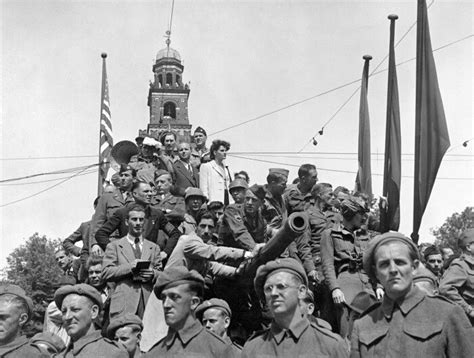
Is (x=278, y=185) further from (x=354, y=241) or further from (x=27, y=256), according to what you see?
(x=27, y=256)

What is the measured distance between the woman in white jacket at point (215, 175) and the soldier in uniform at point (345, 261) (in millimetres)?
3372

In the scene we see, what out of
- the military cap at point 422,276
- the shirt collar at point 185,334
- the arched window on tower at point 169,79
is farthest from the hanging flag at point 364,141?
the arched window on tower at point 169,79

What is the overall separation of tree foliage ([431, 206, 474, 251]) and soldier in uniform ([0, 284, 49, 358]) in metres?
47.9

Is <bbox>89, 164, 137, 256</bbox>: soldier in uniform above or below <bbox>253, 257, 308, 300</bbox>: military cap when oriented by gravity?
below

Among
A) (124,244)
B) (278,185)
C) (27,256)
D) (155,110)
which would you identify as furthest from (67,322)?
(155,110)

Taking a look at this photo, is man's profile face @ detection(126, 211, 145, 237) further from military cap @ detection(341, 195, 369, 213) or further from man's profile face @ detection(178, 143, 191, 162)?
man's profile face @ detection(178, 143, 191, 162)

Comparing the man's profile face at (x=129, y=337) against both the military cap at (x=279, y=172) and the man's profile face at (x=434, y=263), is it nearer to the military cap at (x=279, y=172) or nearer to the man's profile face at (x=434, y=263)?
the military cap at (x=279, y=172)

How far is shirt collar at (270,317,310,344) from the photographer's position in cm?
474

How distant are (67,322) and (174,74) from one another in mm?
82325

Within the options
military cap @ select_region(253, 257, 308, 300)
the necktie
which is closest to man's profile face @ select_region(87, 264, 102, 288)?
the necktie

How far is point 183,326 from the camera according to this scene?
201 inches

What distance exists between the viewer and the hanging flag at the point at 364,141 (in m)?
15.4

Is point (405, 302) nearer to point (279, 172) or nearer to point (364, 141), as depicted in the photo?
point (279, 172)

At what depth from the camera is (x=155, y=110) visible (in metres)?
84.5
